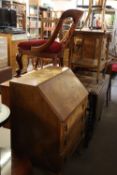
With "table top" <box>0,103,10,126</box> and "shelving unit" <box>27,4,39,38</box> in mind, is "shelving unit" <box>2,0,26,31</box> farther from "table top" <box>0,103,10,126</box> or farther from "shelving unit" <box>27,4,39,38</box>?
"table top" <box>0,103,10,126</box>

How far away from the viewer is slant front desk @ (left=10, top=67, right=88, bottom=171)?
154 cm

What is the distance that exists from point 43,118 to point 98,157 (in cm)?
88

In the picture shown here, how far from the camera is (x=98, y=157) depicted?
2.11 meters

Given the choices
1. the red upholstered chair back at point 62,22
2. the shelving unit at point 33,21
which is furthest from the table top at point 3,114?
the shelving unit at point 33,21

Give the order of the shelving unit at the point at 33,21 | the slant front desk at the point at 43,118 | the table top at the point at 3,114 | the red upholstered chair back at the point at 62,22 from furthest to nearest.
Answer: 1. the shelving unit at the point at 33,21
2. the red upholstered chair back at the point at 62,22
3. the slant front desk at the point at 43,118
4. the table top at the point at 3,114

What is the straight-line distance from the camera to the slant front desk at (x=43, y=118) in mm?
1535

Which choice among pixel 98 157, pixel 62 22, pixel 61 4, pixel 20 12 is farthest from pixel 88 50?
pixel 61 4

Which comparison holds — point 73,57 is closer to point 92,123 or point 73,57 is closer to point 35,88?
point 92,123

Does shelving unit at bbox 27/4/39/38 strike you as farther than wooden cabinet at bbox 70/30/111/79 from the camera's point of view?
Yes

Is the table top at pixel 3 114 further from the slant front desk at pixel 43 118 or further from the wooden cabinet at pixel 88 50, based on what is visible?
the wooden cabinet at pixel 88 50

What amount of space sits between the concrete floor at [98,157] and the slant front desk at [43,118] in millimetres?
197

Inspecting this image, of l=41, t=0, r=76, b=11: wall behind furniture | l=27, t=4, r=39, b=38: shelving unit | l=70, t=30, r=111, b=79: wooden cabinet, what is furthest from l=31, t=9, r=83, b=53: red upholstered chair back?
l=41, t=0, r=76, b=11: wall behind furniture

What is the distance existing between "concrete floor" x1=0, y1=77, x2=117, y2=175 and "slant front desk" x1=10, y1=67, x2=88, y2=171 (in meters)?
0.20

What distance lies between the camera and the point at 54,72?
192cm
